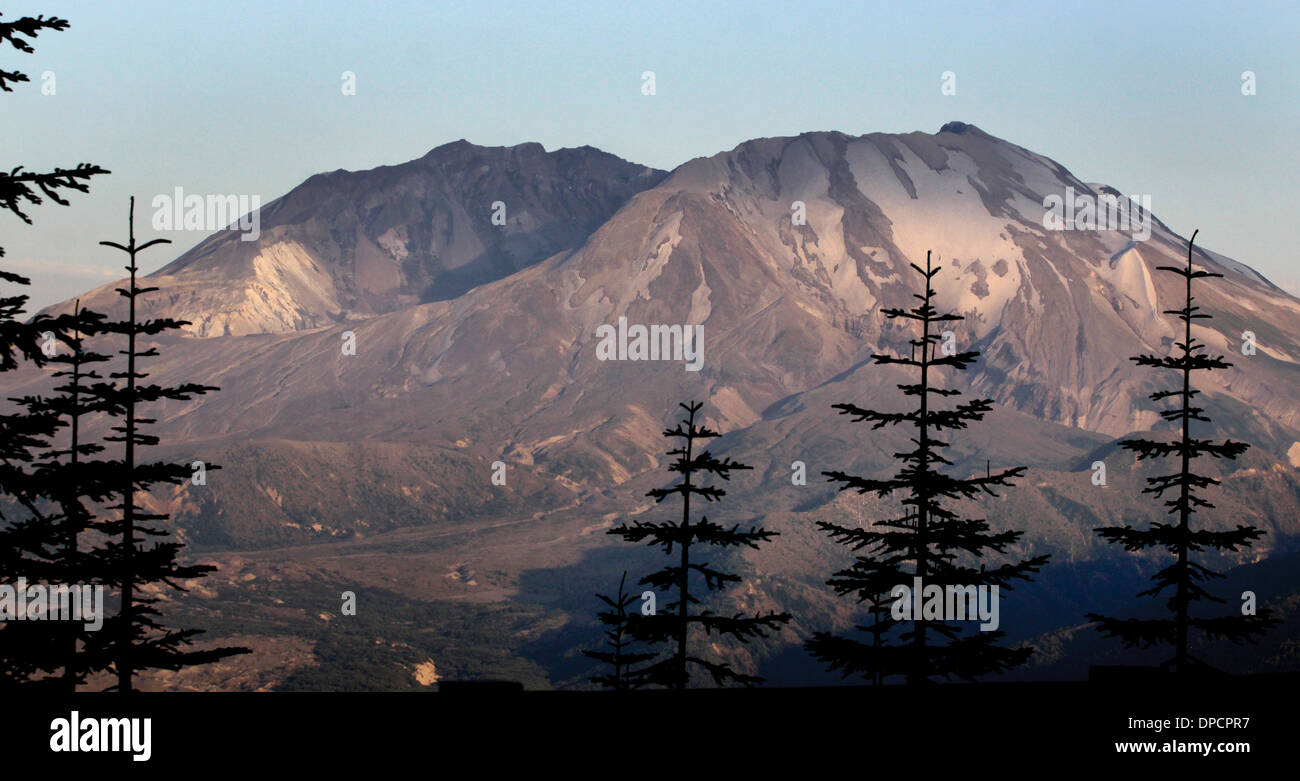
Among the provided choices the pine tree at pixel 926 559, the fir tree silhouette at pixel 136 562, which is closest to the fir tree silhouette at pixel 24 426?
the fir tree silhouette at pixel 136 562

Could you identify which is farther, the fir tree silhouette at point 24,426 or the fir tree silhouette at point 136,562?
the fir tree silhouette at point 136,562

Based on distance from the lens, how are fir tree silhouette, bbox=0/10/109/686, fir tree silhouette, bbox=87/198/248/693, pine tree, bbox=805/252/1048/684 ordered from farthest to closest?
1. pine tree, bbox=805/252/1048/684
2. fir tree silhouette, bbox=87/198/248/693
3. fir tree silhouette, bbox=0/10/109/686

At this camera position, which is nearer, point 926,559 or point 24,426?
point 24,426

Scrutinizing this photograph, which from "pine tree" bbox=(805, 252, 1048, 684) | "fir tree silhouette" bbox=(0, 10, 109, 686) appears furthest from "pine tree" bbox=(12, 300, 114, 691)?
"pine tree" bbox=(805, 252, 1048, 684)

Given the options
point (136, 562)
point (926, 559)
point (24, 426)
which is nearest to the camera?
point (24, 426)

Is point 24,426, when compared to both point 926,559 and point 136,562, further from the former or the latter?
point 926,559

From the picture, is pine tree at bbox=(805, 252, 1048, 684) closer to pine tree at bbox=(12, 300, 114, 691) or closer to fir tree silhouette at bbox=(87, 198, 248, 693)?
fir tree silhouette at bbox=(87, 198, 248, 693)

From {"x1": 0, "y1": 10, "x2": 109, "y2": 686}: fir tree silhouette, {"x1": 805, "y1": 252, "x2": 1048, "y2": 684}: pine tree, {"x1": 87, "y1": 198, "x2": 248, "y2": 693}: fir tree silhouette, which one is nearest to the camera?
{"x1": 0, "y1": 10, "x2": 109, "y2": 686}: fir tree silhouette

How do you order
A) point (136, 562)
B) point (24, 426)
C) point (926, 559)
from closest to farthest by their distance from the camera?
point (24, 426)
point (136, 562)
point (926, 559)

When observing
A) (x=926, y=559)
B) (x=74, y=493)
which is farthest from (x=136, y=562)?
(x=926, y=559)

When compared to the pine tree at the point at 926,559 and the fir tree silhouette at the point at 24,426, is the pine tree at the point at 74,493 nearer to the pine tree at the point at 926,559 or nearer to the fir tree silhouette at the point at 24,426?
the fir tree silhouette at the point at 24,426

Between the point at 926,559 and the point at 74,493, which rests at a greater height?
the point at 74,493
